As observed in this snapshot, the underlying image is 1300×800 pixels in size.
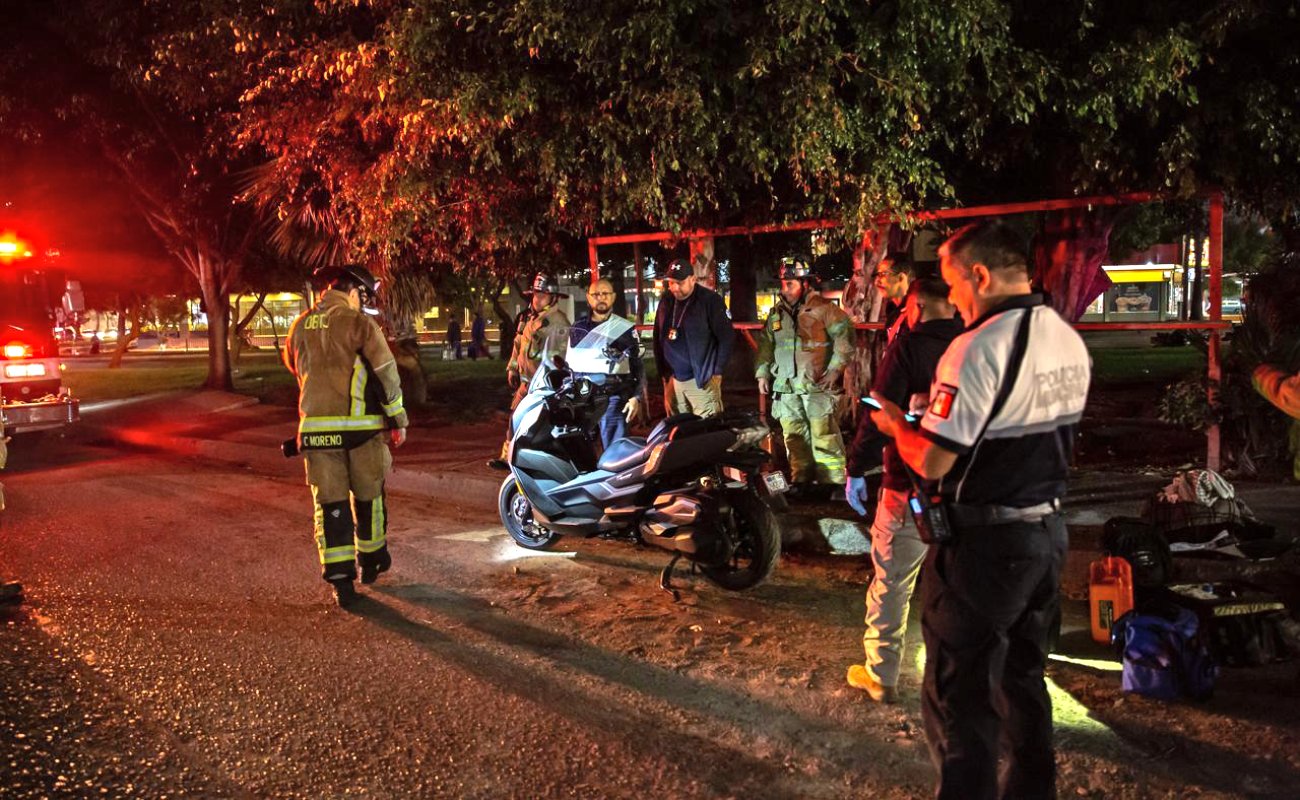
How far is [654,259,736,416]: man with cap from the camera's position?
897 centimetres

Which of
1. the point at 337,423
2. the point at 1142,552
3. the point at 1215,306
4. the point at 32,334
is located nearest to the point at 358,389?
the point at 337,423

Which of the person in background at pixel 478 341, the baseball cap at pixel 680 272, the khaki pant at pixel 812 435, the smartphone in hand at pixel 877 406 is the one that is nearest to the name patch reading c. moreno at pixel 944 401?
the smartphone in hand at pixel 877 406

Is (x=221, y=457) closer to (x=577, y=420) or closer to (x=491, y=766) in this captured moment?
(x=577, y=420)

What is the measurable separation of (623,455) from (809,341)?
98.4 inches

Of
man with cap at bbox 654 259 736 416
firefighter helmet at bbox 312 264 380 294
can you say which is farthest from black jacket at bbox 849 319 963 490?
man with cap at bbox 654 259 736 416

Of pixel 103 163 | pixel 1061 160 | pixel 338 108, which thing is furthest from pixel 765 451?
pixel 103 163

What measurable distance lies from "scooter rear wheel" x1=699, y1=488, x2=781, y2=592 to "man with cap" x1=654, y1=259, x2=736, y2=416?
8.57 feet

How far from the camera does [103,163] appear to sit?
20453 mm

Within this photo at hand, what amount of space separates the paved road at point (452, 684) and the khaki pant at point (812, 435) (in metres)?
1.74

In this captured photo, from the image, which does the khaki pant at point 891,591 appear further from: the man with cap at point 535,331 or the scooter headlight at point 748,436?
the man with cap at point 535,331

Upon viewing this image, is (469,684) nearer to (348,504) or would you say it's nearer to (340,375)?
(348,504)

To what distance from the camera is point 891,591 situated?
15.3 ft

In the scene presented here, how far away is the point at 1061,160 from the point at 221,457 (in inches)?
408

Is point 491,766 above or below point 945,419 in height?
below
